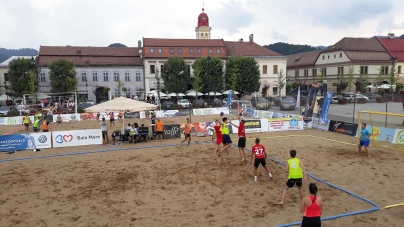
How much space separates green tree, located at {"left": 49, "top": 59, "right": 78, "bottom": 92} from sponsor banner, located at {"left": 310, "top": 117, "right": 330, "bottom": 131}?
118ft

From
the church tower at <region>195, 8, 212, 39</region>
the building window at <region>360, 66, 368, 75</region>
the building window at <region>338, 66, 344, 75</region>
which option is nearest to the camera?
the building window at <region>360, 66, 368, 75</region>

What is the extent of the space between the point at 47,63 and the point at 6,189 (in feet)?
140

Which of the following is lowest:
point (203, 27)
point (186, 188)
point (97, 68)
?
point (186, 188)

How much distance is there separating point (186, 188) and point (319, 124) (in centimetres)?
1529

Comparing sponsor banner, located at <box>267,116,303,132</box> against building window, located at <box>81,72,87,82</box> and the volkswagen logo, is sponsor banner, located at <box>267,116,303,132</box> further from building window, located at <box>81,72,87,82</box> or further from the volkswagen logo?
building window, located at <box>81,72,87,82</box>

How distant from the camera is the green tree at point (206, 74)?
46344 millimetres

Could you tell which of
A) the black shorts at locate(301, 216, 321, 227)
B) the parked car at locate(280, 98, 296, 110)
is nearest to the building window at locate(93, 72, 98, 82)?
the parked car at locate(280, 98, 296, 110)

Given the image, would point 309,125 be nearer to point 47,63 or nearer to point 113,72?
point 113,72

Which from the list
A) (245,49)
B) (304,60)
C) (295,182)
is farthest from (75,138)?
(304,60)

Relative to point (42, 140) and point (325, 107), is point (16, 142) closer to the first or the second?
point (42, 140)

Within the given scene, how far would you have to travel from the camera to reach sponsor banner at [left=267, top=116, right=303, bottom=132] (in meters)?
21.7

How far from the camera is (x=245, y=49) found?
5419 cm

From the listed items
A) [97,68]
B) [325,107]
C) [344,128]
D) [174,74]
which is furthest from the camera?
[97,68]

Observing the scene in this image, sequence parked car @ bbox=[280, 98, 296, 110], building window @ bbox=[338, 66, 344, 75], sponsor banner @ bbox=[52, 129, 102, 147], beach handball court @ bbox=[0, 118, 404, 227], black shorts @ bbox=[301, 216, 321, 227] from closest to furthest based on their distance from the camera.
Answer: black shorts @ bbox=[301, 216, 321, 227] → beach handball court @ bbox=[0, 118, 404, 227] → sponsor banner @ bbox=[52, 129, 102, 147] → parked car @ bbox=[280, 98, 296, 110] → building window @ bbox=[338, 66, 344, 75]
